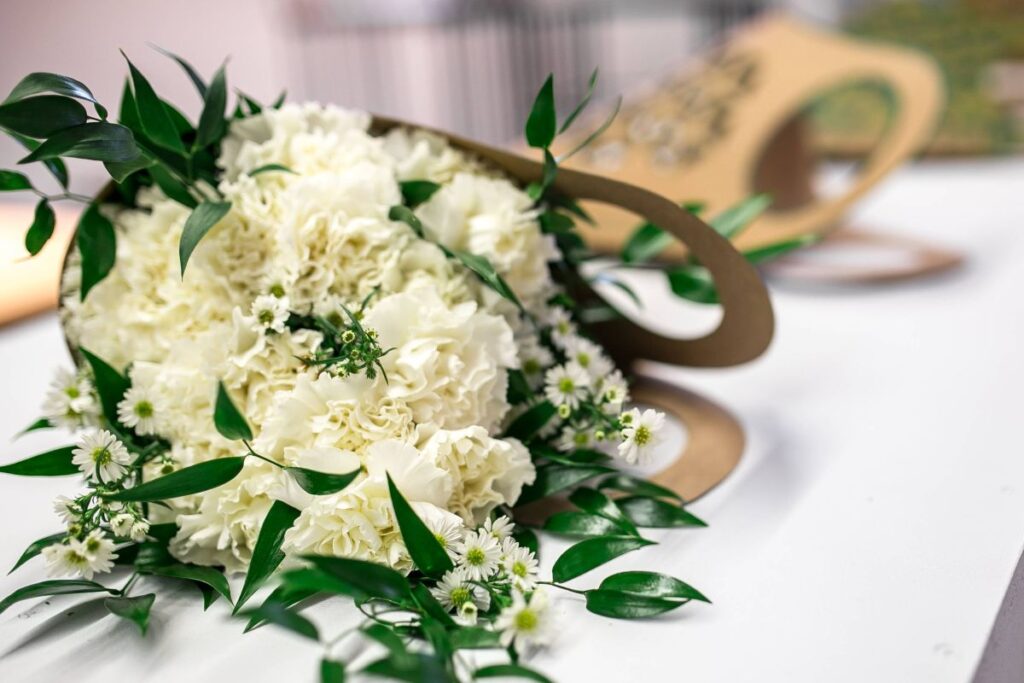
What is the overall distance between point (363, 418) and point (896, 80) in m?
1.22

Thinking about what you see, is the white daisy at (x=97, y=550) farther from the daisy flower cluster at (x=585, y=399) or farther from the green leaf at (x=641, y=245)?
the green leaf at (x=641, y=245)

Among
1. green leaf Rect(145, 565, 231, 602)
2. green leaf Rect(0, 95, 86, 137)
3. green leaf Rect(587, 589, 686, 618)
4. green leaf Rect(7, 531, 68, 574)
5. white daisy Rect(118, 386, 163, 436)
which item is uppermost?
green leaf Rect(0, 95, 86, 137)

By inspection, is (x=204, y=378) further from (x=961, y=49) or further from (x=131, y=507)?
(x=961, y=49)

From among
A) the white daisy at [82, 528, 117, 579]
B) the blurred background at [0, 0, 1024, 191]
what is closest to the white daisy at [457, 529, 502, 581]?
the white daisy at [82, 528, 117, 579]

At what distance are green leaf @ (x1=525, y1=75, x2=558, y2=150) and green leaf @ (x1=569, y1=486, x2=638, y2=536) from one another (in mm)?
249

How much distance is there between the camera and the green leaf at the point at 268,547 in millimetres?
580

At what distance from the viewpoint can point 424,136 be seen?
0.74m

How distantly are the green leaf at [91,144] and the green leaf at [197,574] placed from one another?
10.1 inches

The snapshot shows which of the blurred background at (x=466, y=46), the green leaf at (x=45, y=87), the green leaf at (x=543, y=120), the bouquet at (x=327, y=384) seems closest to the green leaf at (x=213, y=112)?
the bouquet at (x=327, y=384)

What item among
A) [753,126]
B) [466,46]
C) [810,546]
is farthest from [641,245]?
[466,46]

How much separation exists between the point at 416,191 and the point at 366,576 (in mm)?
296

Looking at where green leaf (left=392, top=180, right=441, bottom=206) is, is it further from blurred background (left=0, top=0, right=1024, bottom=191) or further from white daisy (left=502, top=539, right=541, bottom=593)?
blurred background (left=0, top=0, right=1024, bottom=191)

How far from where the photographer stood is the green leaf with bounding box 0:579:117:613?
0.59 metres

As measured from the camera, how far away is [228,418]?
0.53 m
